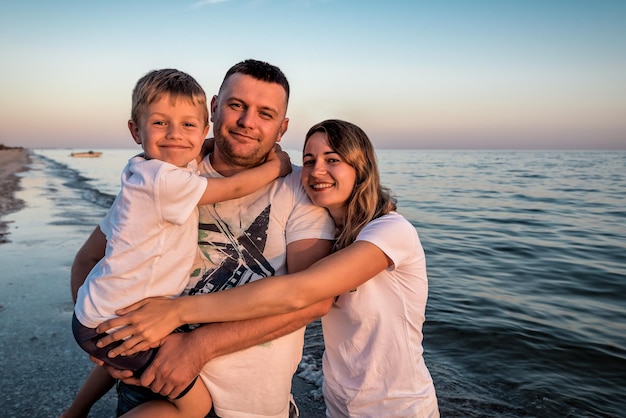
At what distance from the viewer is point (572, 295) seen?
750 cm

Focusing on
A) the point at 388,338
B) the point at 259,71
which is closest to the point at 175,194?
the point at 259,71

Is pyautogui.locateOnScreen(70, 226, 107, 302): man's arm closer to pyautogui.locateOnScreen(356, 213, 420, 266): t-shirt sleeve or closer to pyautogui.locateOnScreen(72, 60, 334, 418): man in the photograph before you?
pyautogui.locateOnScreen(72, 60, 334, 418): man

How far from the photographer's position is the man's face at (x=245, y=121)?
9.46ft

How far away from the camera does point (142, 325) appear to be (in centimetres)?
211

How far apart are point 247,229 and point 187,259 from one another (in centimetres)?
41

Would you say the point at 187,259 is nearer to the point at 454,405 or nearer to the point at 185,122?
the point at 185,122

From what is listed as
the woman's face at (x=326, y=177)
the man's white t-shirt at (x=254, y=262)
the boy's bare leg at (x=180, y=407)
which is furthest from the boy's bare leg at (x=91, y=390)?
the woman's face at (x=326, y=177)

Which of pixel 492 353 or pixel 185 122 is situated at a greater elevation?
pixel 185 122

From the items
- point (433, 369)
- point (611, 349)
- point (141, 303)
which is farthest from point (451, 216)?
point (141, 303)

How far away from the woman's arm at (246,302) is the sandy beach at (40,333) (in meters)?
1.88

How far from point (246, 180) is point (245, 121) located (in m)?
0.48

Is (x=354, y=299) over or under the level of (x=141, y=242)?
under

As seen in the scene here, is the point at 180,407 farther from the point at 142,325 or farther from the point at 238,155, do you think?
the point at 238,155

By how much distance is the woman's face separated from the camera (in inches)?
105
